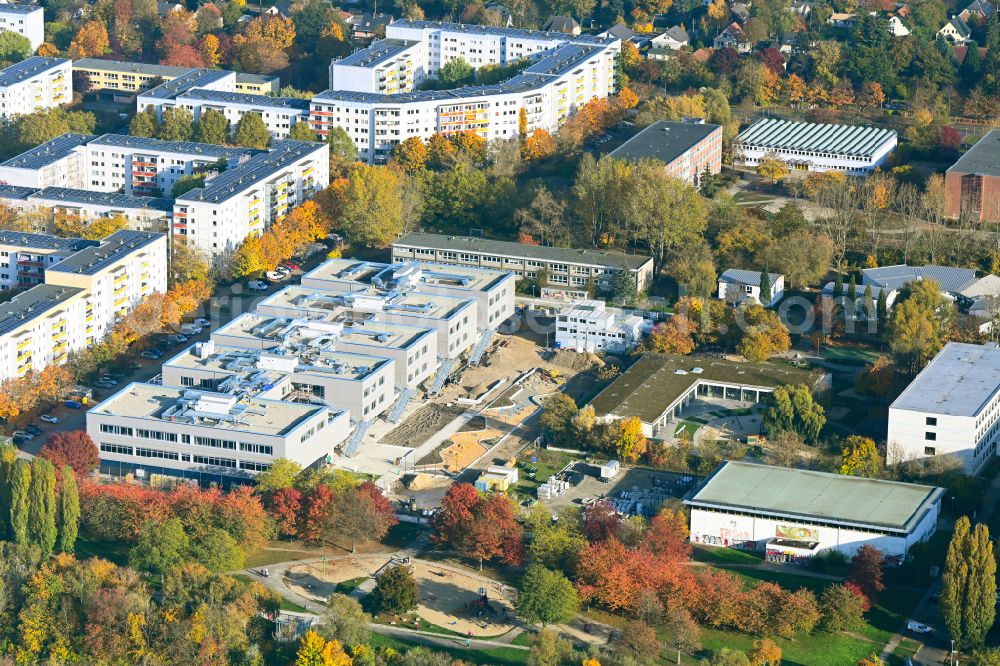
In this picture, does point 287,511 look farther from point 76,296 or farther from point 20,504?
point 76,296

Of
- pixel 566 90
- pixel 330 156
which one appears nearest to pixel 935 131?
pixel 566 90

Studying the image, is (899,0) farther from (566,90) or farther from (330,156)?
(330,156)

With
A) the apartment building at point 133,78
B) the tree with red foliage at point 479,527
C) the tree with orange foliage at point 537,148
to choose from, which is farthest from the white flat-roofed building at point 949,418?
the apartment building at point 133,78

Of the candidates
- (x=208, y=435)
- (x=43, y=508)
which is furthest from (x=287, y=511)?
(x=43, y=508)

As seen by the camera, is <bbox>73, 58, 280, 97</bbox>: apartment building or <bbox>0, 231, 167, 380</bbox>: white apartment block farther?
<bbox>73, 58, 280, 97</bbox>: apartment building

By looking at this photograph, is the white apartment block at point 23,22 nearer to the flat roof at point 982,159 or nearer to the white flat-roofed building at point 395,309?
the white flat-roofed building at point 395,309

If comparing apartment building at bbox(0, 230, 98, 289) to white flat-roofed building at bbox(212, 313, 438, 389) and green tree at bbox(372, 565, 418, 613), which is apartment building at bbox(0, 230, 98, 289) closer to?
white flat-roofed building at bbox(212, 313, 438, 389)

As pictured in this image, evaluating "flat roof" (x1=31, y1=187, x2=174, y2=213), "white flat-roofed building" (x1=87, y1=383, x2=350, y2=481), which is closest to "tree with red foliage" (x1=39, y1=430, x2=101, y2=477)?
"white flat-roofed building" (x1=87, y1=383, x2=350, y2=481)
